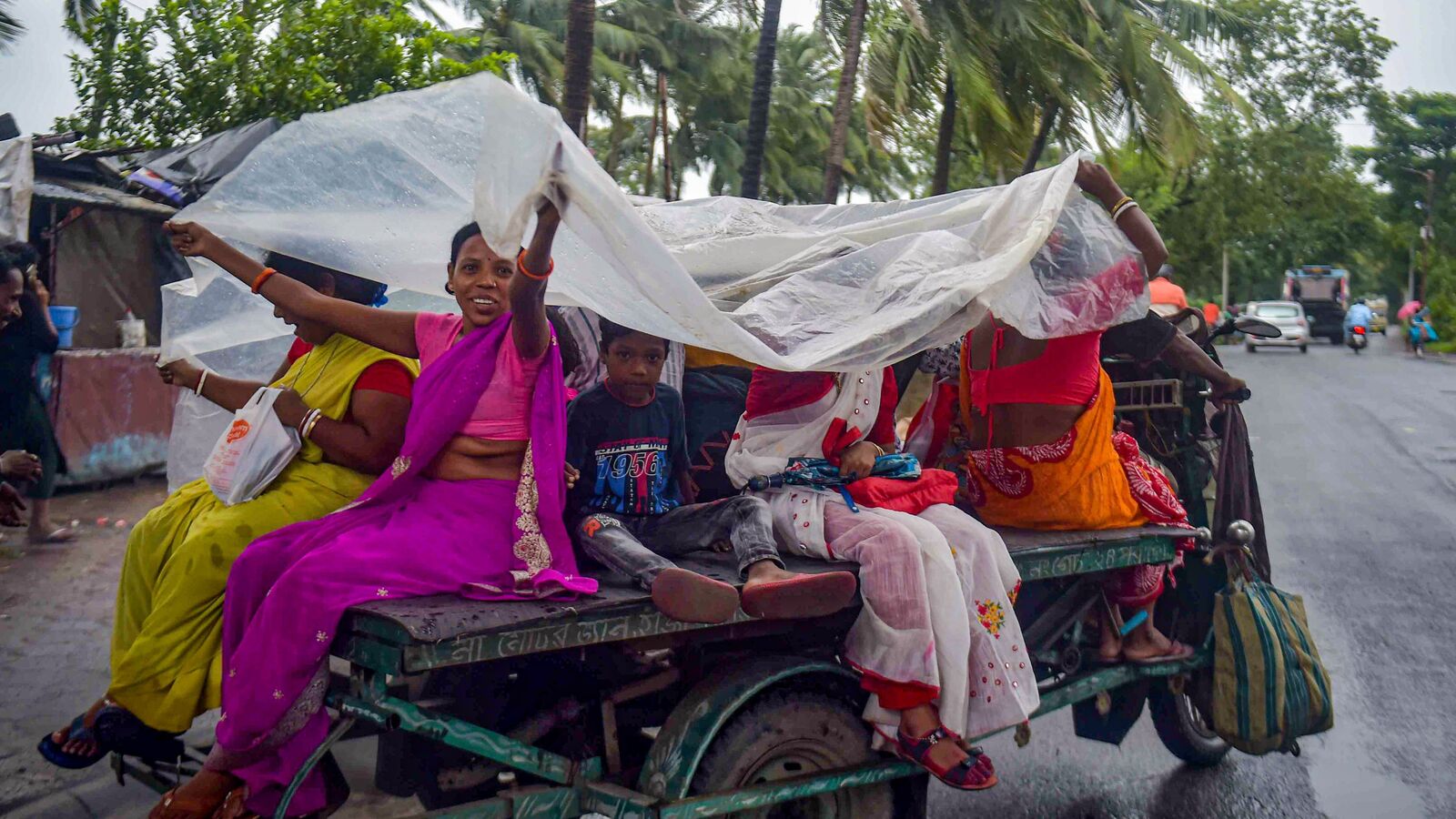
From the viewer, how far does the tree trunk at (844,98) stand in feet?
44.9

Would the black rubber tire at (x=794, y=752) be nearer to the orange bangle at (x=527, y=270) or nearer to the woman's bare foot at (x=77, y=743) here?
the orange bangle at (x=527, y=270)

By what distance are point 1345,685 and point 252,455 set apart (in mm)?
4852

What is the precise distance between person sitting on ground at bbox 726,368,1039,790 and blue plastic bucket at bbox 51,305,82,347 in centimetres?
793

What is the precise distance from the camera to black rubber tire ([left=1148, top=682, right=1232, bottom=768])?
174 inches

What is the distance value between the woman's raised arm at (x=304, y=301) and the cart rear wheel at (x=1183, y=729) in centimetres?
301

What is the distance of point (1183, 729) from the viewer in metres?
4.43

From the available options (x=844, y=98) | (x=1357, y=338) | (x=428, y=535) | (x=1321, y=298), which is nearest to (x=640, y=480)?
(x=428, y=535)

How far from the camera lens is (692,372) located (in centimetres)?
453

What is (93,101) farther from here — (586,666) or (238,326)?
(586,666)

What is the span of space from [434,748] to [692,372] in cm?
207

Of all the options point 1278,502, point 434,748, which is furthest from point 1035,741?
point 1278,502

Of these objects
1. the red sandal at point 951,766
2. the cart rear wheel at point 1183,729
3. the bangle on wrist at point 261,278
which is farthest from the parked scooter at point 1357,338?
the bangle on wrist at point 261,278

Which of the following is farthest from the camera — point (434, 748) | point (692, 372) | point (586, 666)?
point (692, 372)

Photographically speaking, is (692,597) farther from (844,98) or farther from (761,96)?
(844,98)
